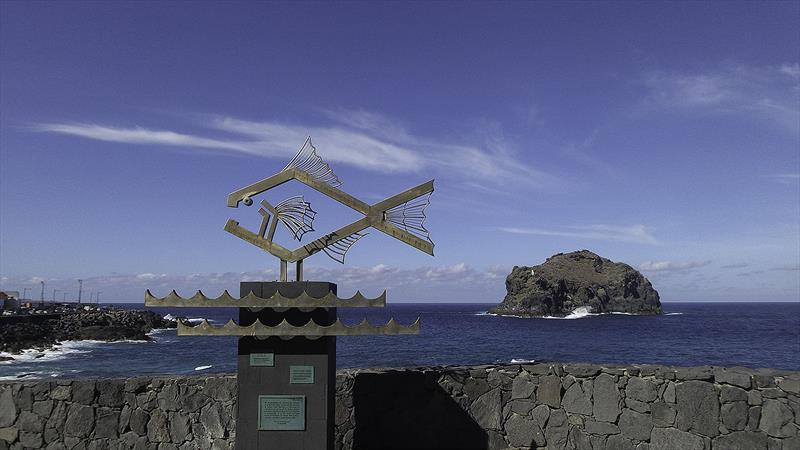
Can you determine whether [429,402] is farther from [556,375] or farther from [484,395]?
[556,375]

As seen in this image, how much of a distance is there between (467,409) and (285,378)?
10.2ft

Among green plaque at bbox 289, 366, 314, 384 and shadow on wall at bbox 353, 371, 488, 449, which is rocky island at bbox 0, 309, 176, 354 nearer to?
shadow on wall at bbox 353, 371, 488, 449

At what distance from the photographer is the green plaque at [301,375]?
20.4ft

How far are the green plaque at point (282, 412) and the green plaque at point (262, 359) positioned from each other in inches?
13.5

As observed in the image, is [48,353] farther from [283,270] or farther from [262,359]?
[283,270]

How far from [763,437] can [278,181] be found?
6530mm

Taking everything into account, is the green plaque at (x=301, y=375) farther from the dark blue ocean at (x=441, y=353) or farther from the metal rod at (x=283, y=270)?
the dark blue ocean at (x=441, y=353)

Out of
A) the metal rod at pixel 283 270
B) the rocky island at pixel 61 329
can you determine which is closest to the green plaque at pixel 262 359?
the metal rod at pixel 283 270

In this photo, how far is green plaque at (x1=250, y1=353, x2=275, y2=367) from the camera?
20.5 feet

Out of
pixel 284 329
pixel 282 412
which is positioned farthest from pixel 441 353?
pixel 284 329

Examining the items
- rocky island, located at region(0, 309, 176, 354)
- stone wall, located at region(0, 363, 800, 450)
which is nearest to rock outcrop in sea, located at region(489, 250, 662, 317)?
rocky island, located at region(0, 309, 176, 354)

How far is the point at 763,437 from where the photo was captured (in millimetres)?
6840

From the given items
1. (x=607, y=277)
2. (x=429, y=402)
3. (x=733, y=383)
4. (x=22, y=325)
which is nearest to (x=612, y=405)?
(x=733, y=383)

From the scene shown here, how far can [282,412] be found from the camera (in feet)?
20.3
